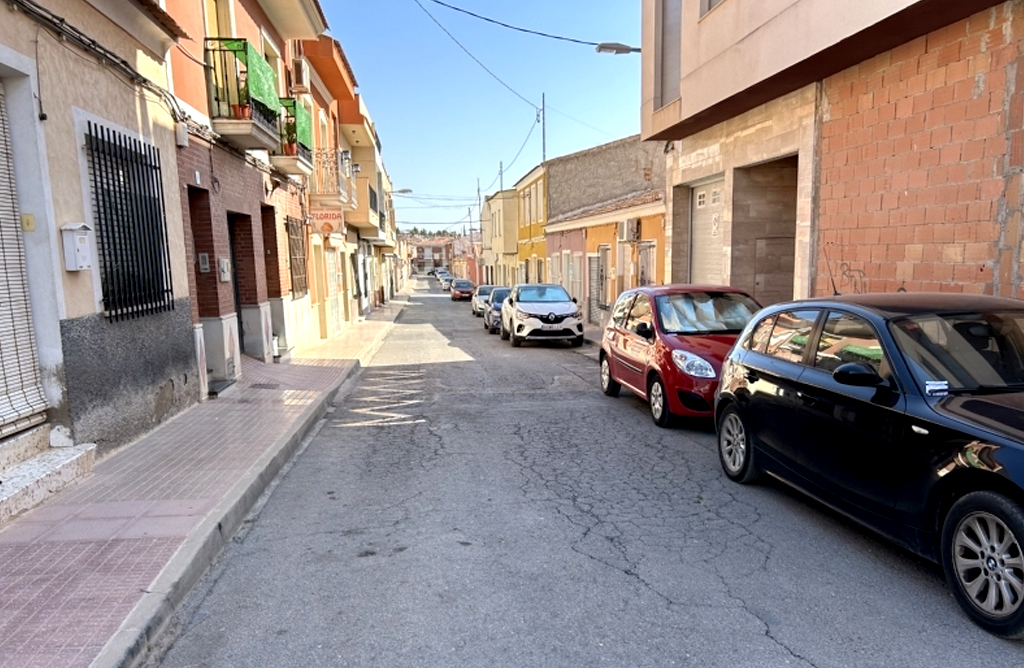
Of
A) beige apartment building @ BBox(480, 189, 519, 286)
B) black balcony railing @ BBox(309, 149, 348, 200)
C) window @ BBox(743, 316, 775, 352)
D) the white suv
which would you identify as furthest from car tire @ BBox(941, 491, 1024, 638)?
beige apartment building @ BBox(480, 189, 519, 286)

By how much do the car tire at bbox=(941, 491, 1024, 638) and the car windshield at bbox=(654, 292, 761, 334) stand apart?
4459 millimetres

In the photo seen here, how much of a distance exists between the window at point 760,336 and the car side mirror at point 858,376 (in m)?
1.29

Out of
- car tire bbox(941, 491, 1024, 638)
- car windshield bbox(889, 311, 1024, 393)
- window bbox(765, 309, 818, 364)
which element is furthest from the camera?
window bbox(765, 309, 818, 364)

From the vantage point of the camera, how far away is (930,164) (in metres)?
6.73

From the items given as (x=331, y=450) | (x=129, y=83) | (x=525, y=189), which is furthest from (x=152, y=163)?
(x=525, y=189)

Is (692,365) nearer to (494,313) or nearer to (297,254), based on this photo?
(297,254)

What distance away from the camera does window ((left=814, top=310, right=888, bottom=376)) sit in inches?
151

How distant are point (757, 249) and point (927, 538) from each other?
8.48 meters

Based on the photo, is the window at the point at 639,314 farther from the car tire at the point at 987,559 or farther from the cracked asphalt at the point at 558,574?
the car tire at the point at 987,559

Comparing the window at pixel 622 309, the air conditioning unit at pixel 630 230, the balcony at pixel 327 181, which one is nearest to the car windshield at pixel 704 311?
the window at pixel 622 309

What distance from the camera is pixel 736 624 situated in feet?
10.2

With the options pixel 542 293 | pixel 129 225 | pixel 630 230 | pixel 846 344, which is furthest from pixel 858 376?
pixel 542 293

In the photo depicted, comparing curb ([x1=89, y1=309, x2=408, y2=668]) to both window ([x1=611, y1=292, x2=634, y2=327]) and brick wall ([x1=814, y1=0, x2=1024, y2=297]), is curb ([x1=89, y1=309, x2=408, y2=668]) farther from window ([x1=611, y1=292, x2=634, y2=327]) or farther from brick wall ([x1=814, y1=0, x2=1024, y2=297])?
brick wall ([x1=814, y1=0, x2=1024, y2=297])

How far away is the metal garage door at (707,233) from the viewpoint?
11.9 metres
